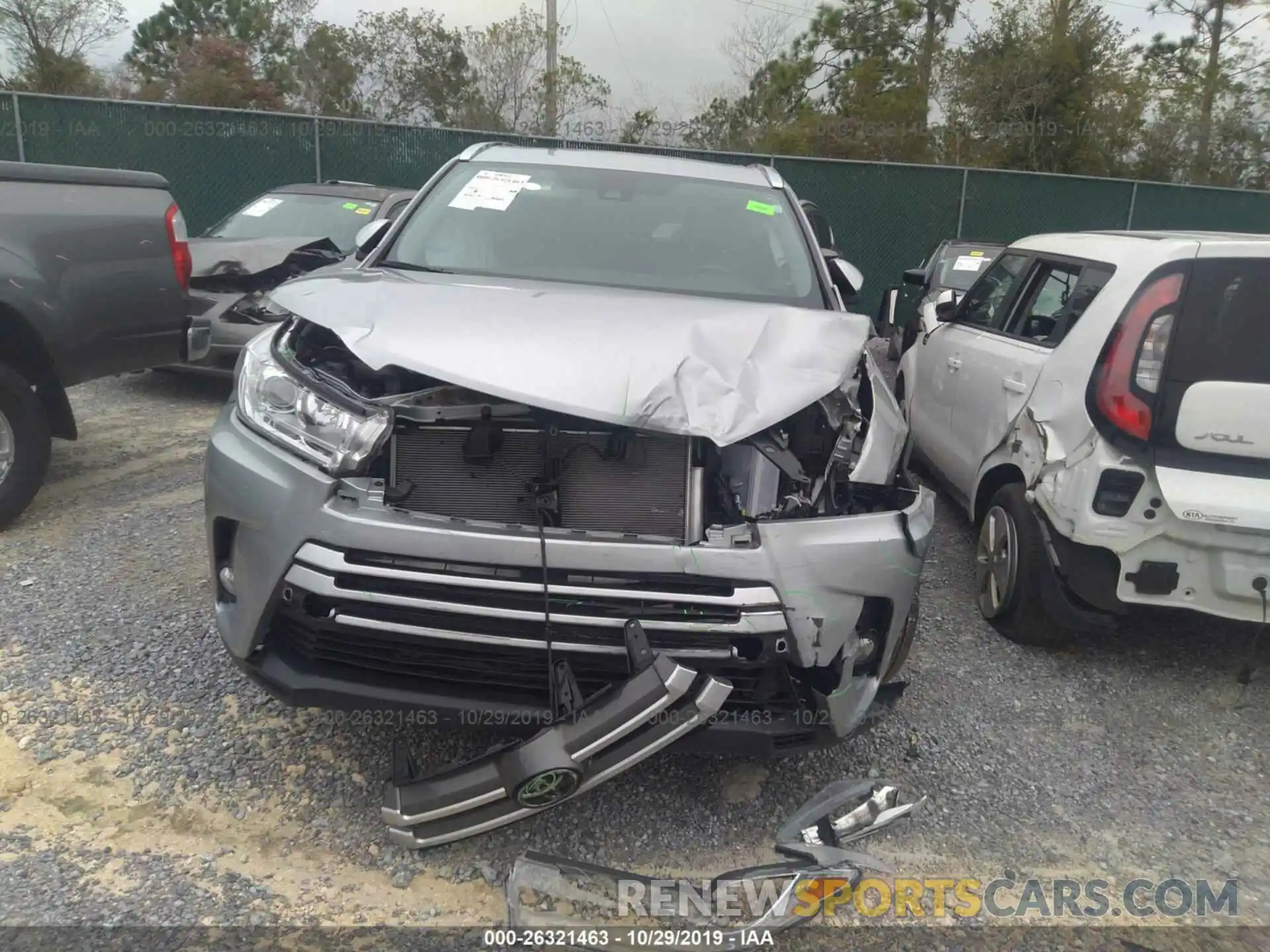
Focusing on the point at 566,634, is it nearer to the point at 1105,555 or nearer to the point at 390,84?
the point at 1105,555

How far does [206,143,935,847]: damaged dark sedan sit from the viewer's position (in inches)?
88.3

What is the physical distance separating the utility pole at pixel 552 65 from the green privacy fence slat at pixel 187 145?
9259 mm

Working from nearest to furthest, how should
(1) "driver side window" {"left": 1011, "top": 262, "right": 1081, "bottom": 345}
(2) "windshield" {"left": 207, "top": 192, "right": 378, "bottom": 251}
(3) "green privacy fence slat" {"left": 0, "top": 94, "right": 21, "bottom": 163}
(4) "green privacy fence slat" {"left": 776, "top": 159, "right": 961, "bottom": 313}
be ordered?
(1) "driver side window" {"left": 1011, "top": 262, "right": 1081, "bottom": 345} → (2) "windshield" {"left": 207, "top": 192, "right": 378, "bottom": 251} → (3) "green privacy fence slat" {"left": 0, "top": 94, "right": 21, "bottom": 163} → (4) "green privacy fence slat" {"left": 776, "top": 159, "right": 961, "bottom": 313}

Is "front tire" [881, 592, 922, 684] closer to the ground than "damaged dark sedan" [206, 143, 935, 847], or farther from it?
closer to the ground

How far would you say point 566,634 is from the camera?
7.42 ft

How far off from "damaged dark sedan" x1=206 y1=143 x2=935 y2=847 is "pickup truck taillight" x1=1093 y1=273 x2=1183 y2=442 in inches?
38.5

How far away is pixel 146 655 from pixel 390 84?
23.2m

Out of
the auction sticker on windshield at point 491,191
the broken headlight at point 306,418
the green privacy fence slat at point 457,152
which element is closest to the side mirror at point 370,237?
the auction sticker on windshield at point 491,191

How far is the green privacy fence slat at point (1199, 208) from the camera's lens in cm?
1447

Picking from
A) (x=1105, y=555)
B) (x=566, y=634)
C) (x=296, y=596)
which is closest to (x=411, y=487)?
(x=296, y=596)

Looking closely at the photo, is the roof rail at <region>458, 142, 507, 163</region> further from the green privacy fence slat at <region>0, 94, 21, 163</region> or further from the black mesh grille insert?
the green privacy fence slat at <region>0, 94, 21, 163</region>

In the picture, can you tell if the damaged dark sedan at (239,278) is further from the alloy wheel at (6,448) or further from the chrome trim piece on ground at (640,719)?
the chrome trim piece on ground at (640,719)

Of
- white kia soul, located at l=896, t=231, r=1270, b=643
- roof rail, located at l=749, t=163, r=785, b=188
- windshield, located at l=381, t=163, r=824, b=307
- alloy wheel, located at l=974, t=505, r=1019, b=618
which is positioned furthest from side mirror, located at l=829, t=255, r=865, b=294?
alloy wheel, located at l=974, t=505, r=1019, b=618

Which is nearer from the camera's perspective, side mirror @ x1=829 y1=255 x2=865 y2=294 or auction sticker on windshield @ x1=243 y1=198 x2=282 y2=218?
side mirror @ x1=829 y1=255 x2=865 y2=294
